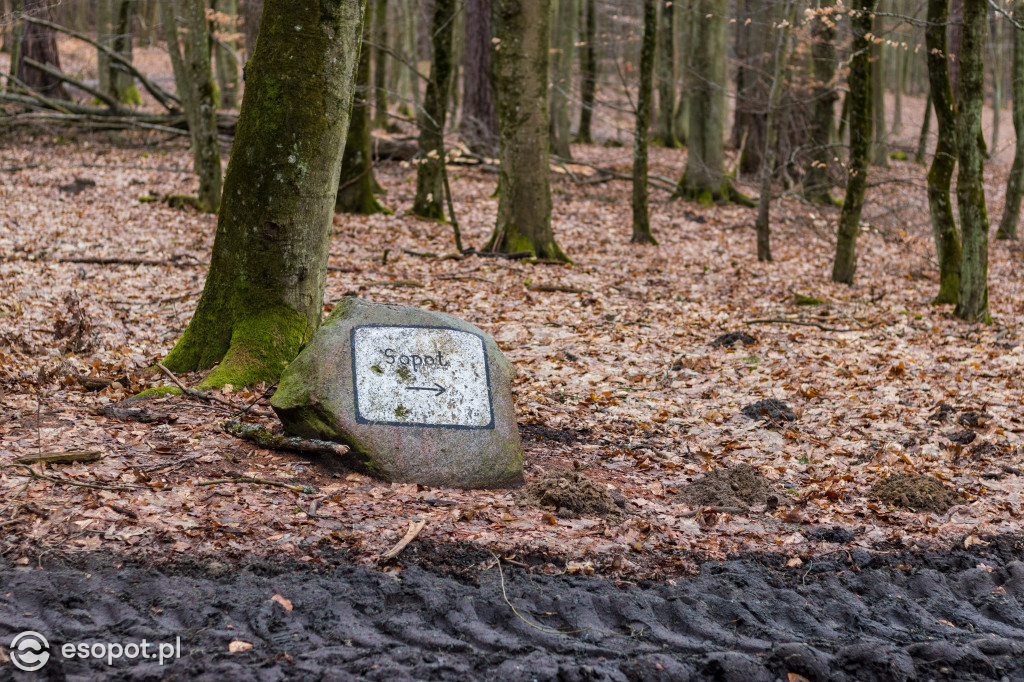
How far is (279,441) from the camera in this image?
495 cm

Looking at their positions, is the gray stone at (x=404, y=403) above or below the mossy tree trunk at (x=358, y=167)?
below

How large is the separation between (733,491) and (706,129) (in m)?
13.2

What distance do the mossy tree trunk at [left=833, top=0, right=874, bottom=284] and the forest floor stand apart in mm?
542

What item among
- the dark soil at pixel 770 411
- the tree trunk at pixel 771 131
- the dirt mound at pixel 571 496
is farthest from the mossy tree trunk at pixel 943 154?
the dirt mound at pixel 571 496

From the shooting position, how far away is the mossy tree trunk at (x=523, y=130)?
10680 millimetres

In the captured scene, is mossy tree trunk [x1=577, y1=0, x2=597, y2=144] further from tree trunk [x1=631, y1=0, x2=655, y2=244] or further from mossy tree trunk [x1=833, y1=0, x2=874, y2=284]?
mossy tree trunk [x1=833, y1=0, x2=874, y2=284]

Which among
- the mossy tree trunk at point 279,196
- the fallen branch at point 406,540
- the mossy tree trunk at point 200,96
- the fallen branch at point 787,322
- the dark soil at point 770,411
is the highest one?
the mossy tree trunk at point 200,96

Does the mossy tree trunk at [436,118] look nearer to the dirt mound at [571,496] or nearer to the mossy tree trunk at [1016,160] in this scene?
the dirt mound at [571,496]

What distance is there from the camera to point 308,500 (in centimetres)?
438

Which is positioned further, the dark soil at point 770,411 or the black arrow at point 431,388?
the dark soil at point 770,411

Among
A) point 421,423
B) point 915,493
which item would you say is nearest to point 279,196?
point 421,423

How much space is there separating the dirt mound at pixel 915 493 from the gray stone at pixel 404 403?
2.34 metres

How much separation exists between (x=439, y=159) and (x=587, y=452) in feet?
24.5

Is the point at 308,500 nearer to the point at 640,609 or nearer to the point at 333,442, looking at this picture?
the point at 333,442
